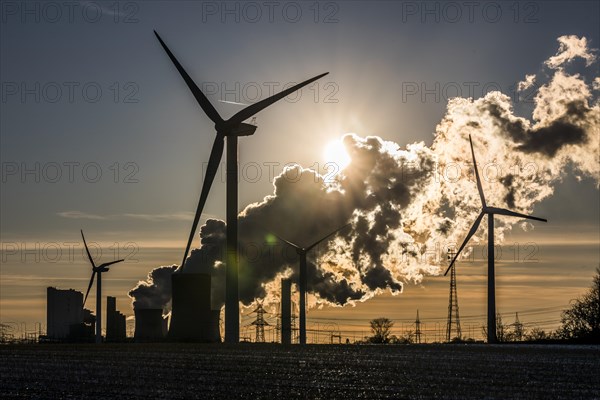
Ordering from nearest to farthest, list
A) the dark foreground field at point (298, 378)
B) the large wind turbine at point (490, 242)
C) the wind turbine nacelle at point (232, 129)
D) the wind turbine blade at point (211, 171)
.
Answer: the dark foreground field at point (298, 378)
the wind turbine blade at point (211, 171)
the wind turbine nacelle at point (232, 129)
the large wind turbine at point (490, 242)

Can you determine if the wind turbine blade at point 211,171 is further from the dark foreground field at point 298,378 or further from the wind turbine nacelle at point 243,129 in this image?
the dark foreground field at point 298,378

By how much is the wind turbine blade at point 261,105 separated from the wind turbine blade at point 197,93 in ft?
6.69

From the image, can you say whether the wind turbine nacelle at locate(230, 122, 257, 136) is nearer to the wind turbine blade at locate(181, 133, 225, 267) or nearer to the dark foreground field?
the wind turbine blade at locate(181, 133, 225, 267)

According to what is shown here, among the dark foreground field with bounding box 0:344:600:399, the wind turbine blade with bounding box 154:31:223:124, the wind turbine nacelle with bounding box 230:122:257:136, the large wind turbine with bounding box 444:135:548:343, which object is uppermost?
the wind turbine blade with bounding box 154:31:223:124

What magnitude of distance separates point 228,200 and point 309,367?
45.9 meters

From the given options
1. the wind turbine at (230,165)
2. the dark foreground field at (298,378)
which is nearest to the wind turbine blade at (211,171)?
the wind turbine at (230,165)

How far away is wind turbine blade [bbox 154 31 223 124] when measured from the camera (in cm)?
11469

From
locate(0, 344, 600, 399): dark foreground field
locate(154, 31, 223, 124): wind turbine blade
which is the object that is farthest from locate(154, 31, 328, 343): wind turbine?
locate(0, 344, 600, 399): dark foreground field

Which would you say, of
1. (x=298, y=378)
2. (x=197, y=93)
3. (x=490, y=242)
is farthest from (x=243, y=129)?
(x=298, y=378)

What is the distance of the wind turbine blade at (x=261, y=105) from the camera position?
4436 inches

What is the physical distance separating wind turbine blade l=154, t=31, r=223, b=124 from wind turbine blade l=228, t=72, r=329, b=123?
2.04m

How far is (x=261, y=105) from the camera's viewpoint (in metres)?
116

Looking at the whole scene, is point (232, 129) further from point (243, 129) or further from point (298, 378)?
point (298, 378)

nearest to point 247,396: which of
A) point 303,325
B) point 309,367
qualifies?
point 309,367
